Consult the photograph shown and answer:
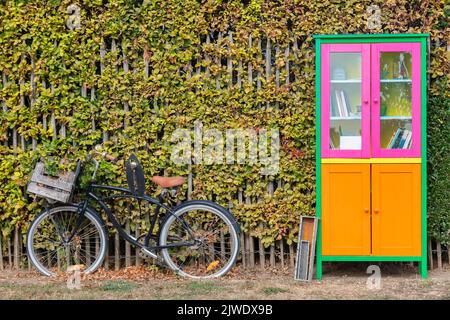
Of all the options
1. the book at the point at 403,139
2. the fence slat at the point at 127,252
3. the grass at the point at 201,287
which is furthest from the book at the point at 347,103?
the fence slat at the point at 127,252

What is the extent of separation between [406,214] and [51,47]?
3.66 metres

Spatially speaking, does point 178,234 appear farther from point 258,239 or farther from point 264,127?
point 264,127

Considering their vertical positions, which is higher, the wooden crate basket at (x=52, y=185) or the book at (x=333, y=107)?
the book at (x=333, y=107)

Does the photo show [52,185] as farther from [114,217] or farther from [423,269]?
[423,269]

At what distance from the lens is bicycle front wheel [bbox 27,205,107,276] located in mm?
7137

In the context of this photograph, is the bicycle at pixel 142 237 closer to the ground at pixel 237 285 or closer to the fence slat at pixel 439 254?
the ground at pixel 237 285

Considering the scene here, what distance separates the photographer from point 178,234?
289 inches

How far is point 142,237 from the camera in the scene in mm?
7234

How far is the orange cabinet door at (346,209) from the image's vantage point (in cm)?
686

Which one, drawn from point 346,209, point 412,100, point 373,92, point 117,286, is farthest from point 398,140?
point 117,286

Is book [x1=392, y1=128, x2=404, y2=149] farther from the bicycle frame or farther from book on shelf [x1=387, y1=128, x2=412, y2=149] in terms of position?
the bicycle frame

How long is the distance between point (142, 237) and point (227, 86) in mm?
1657

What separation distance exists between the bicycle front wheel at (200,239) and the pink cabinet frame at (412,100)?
4.98ft

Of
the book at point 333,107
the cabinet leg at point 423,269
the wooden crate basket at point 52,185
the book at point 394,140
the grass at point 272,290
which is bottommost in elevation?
the grass at point 272,290
